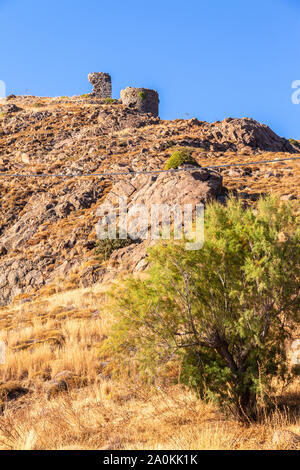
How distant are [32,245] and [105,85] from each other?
167 feet

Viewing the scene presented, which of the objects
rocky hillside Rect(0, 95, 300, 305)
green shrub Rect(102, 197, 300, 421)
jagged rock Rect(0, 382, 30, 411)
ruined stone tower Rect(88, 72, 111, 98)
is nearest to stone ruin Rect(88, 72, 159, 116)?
rocky hillside Rect(0, 95, 300, 305)

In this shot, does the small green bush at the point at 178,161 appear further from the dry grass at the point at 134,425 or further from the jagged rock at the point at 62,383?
the dry grass at the point at 134,425

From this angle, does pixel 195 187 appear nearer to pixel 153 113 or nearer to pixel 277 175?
pixel 277 175

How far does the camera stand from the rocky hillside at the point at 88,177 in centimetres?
2222

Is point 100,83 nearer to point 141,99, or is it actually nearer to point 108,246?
point 141,99

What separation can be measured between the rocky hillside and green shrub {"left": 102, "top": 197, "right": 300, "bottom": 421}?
8227mm

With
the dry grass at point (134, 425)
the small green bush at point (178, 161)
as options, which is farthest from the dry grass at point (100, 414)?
the small green bush at point (178, 161)

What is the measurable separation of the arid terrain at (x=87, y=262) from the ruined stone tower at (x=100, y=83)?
9.32 ft

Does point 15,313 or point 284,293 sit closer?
point 284,293

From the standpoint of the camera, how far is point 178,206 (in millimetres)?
20672

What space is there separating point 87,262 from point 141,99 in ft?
144

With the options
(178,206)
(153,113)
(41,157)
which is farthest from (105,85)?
(178,206)

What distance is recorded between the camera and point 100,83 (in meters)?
69.2

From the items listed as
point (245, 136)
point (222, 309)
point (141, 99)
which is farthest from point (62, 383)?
point (141, 99)
